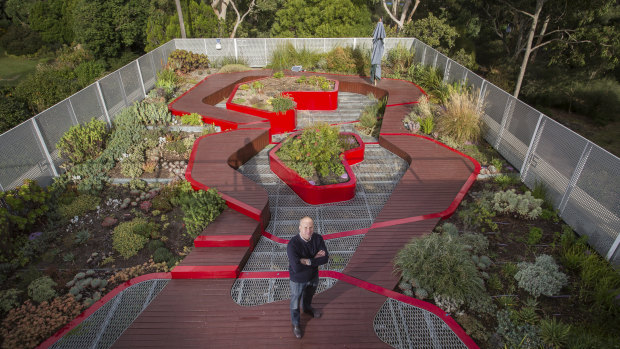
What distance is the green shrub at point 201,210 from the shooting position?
5.32 m

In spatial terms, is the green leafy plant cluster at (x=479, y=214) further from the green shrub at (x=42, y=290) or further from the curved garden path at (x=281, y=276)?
the green shrub at (x=42, y=290)

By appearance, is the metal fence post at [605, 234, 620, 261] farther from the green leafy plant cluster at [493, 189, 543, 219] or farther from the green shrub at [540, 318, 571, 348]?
the green shrub at [540, 318, 571, 348]

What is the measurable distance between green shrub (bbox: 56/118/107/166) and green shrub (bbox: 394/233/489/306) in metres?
6.80

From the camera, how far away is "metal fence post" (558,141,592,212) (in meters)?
5.29

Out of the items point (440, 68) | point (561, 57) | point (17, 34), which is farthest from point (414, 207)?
point (17, 34)

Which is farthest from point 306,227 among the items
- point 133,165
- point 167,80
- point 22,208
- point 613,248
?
point 167,80

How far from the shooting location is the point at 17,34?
28.1 metres

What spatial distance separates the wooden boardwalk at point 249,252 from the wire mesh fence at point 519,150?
3.94 feet

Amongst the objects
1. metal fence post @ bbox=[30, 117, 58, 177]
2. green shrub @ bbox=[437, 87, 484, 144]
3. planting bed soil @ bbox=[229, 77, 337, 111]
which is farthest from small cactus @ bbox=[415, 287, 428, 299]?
metal fence post @ bbox=[30, 117, 58, 177]

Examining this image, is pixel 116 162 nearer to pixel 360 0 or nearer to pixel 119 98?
pixel 119 98

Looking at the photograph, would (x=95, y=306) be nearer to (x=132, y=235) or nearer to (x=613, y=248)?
(x=132, y=235)

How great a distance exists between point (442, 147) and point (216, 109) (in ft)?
20.7

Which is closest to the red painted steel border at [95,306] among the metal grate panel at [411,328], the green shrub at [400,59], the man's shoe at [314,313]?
the man's shoe at [314,313]

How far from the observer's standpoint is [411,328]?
3.91 m
